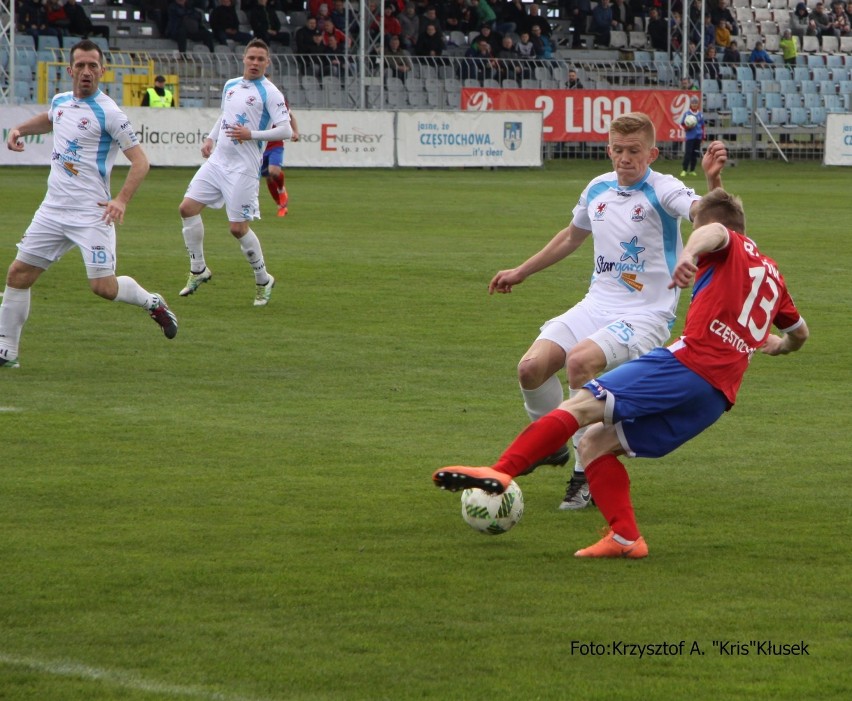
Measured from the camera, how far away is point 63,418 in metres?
8.20

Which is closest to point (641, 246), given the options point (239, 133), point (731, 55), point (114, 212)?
point (114, 212)

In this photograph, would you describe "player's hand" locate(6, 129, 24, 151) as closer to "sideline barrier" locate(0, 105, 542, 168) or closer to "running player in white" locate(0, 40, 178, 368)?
"running player in white" locate(0, 40, 178, 368)

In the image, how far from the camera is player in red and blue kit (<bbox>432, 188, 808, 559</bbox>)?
5414mm

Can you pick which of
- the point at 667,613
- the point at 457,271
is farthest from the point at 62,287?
the point at 667,613

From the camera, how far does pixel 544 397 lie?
6488mm

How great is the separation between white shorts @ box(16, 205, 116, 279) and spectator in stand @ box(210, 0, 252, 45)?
26274mm

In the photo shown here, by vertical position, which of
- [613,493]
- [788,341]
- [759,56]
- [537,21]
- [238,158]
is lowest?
[613,493]

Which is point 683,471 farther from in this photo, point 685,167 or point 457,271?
point 685,167

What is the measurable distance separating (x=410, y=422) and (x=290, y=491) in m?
1.78

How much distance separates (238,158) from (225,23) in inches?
900

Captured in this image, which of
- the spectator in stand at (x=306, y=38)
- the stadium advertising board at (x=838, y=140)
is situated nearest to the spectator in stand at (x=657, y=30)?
the stadium advertising board at (x=838, y=140)

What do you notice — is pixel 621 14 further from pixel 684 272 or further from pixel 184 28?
pixel 684 272

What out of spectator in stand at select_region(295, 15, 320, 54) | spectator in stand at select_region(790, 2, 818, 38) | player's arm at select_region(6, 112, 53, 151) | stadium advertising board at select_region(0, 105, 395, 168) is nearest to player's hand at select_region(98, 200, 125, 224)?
player's arm at select_region(6, 112, 53, 151)

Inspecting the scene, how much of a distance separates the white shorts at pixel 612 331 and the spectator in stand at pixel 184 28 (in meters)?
29.8
